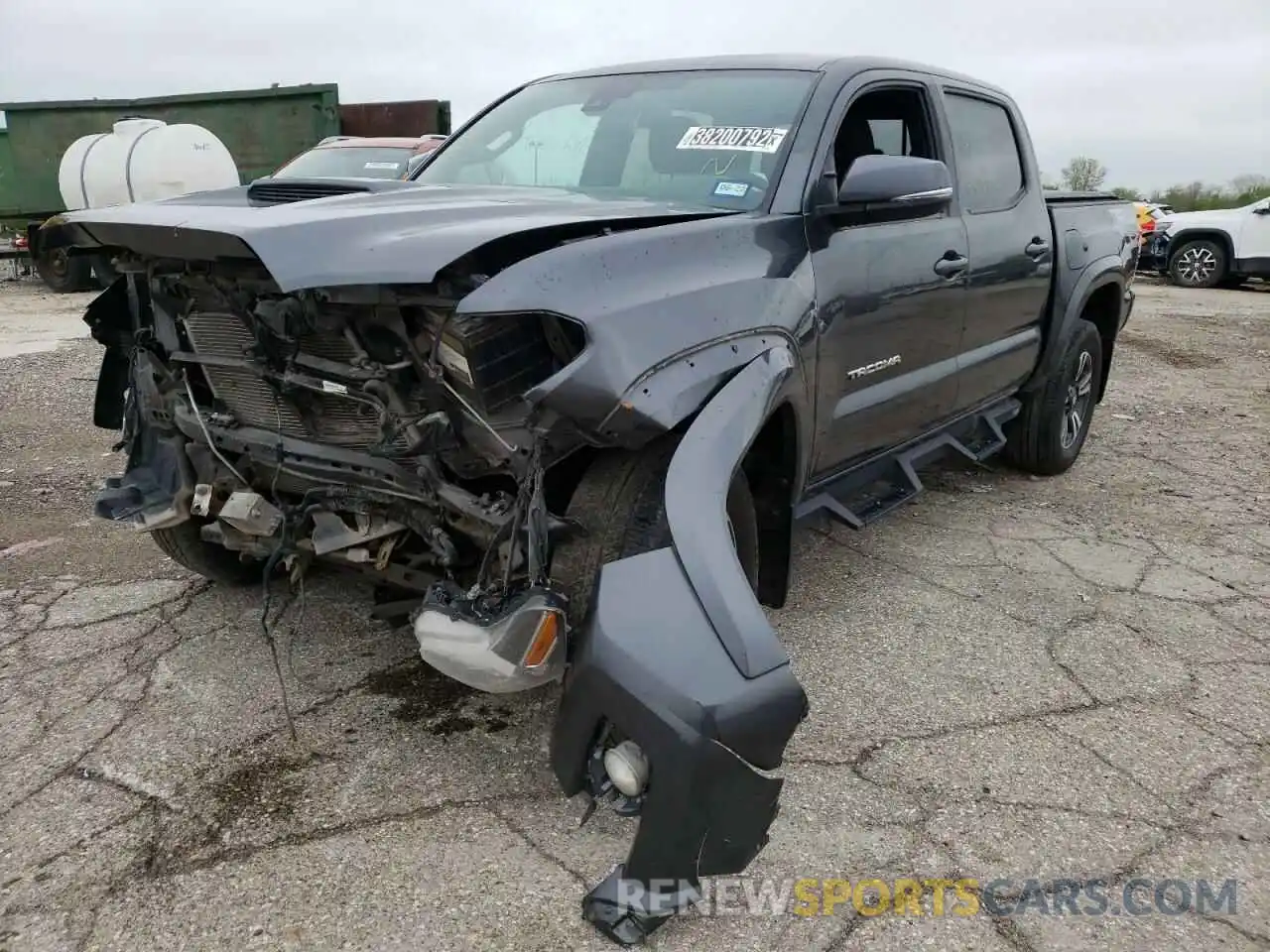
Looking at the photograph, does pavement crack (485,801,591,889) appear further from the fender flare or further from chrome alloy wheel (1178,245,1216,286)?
chrome alloy wheel (1178,245,1216,286)

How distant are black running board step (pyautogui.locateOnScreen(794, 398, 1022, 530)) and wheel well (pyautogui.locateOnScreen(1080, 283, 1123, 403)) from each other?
101 centimetres

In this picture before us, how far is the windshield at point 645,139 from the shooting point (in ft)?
9.95

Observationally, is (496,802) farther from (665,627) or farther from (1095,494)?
(1095,494)

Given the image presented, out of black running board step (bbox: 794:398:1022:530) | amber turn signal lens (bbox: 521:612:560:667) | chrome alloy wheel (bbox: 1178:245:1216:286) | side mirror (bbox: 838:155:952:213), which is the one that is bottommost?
chrome alloy wheel (bbox: 1178:245:1216:286)

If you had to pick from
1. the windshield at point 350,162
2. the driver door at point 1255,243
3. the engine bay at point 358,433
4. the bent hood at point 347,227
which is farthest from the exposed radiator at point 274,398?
the driver door at point 1255,243

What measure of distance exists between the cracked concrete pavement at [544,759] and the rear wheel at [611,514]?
0.57 m

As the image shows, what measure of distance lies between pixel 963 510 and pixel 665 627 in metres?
3.25

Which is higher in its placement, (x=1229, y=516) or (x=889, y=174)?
(x=889, y=174)

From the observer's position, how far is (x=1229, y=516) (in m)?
4.73

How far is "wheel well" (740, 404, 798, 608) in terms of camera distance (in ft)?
9.09

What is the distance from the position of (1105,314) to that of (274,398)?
4606 millimetres

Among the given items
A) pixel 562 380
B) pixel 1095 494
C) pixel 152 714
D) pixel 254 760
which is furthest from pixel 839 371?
pixel 1095 494

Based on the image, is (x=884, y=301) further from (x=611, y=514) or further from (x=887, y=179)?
(x=611, y=514)

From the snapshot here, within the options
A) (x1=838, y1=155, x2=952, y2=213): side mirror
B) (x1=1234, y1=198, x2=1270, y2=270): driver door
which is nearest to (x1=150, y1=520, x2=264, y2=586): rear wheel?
(x1=838, y1=155, x2=952, y2=213): side mirror
